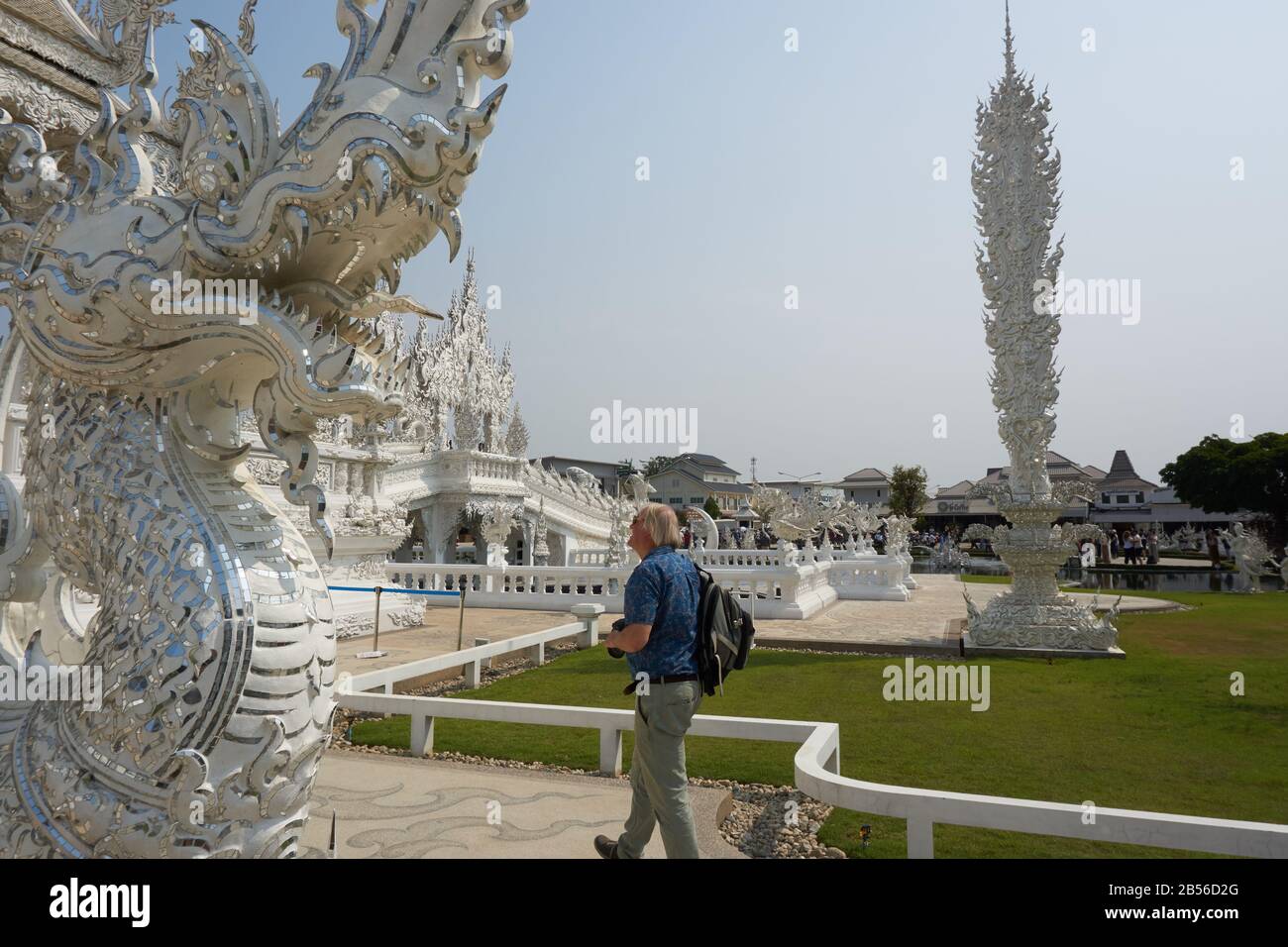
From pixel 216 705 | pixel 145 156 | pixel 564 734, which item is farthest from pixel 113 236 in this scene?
pixel 564 734

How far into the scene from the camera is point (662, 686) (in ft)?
9.91

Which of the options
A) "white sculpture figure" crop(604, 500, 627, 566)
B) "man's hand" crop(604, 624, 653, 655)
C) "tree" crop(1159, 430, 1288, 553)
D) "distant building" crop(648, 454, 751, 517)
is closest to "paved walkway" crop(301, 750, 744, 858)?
"man's hand" crop(604, 624, 653, 655)

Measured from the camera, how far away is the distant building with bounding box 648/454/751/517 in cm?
6481

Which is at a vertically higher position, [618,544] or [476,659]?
[618,544]

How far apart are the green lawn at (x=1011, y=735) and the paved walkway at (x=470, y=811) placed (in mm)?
657

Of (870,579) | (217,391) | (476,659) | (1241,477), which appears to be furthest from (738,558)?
(1241,477)

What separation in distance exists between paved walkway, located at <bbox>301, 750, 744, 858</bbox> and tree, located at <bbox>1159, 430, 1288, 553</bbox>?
41.0 metres

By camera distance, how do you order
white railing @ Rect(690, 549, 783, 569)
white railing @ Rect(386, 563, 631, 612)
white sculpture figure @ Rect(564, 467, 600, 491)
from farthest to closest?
white sculpture figure @ Rect(564, 467, 600, 491) → white railing @ Rect(690, 549, 783, 569) → white railing @ Rect(386, 563, 631, 612)

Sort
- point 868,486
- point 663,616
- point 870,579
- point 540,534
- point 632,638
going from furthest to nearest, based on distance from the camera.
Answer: point 868,486 < point 540,534 < point 870,579 < point 663,616 < point 632,638

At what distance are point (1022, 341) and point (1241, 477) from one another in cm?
3306

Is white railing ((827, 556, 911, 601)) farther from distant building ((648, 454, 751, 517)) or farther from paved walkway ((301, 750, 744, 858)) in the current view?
distant building ((648, 454, 751, 517))

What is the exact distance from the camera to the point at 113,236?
6.53 feet

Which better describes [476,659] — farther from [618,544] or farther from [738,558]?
[738,558]
